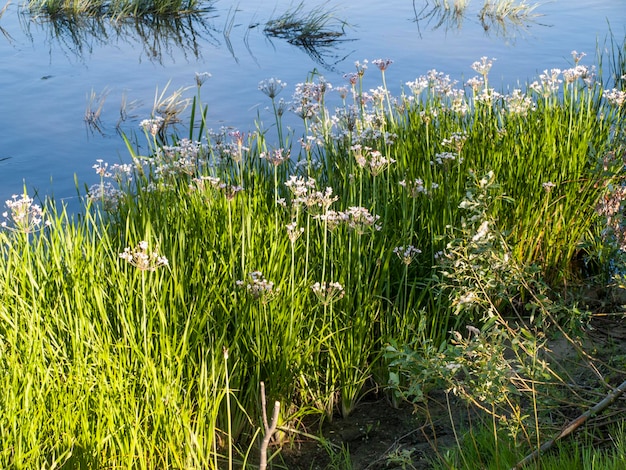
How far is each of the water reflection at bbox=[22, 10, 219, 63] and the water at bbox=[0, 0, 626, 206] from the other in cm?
3

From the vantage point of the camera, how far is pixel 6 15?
41.0 ft

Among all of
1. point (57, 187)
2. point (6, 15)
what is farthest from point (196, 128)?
point (6, 15)

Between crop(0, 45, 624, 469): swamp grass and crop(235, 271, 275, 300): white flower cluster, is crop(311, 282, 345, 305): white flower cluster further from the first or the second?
crop(235, 271, 275, 300): white flower cluster

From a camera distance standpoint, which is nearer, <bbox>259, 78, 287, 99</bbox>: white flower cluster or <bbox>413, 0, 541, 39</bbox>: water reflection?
<bbox>259, 78, 287, 99</bbox>: white flower cluster

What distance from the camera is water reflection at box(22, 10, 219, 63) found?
10906mm

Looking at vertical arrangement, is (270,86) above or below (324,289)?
above

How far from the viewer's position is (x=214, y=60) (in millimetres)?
10359

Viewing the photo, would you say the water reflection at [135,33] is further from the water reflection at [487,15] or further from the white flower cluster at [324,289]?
the white flower cluster at [324,289]

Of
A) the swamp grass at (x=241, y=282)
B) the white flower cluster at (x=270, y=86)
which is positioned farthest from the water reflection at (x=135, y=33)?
the swamp grass at (x=241, y=282)

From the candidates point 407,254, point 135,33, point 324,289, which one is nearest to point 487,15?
point 135,33

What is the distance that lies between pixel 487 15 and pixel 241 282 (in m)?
11.1

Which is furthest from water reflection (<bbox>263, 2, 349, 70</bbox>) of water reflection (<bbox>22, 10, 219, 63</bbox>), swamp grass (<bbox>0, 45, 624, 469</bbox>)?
swamp grass (<bbox>0, 45, 624, 469</bbox>)

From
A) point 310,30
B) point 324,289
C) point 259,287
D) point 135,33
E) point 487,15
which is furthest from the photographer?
point 487,15

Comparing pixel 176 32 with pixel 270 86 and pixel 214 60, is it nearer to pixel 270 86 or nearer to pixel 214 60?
pixel 214 60
